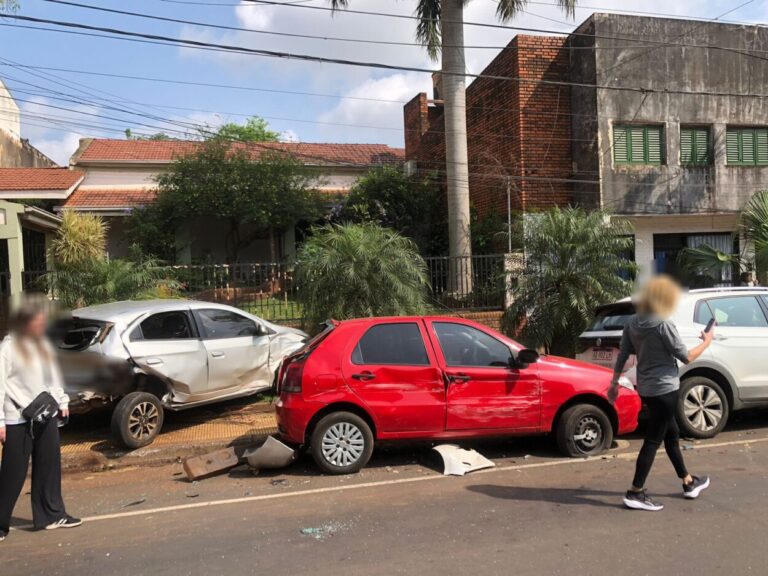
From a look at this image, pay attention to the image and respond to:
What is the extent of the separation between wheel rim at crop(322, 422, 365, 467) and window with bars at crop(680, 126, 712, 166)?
13.4 meters

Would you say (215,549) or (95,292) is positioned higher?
(95,292)

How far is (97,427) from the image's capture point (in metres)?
8.02

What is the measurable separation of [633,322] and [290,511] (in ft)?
10.4

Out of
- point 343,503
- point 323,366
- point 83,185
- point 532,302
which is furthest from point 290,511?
point 83,185

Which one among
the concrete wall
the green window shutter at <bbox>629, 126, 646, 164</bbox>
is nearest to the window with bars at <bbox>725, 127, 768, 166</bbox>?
the concrete wall

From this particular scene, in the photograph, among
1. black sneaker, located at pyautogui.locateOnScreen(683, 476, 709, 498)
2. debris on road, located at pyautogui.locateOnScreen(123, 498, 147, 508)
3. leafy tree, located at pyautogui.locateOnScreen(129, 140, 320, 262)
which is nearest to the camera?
black sneaker, located at pyautogui.locateOnScreen(683, 476, 709, 498)

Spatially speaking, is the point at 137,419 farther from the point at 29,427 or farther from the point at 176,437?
the point at 29,427

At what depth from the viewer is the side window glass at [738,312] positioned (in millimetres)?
7070

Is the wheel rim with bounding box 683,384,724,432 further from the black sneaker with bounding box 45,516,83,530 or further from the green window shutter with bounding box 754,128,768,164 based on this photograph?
the green window shutter with bounding box 754,128,768,164

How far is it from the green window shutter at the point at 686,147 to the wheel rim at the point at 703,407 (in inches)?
421

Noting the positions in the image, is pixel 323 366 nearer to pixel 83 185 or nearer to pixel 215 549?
pixel 215 549

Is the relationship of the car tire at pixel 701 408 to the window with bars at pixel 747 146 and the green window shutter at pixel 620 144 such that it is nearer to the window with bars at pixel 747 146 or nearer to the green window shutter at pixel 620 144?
the green window shutter at pixel 620 144

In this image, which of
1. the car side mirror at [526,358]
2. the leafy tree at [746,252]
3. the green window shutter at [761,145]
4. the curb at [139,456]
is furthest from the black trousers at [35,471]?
the green window shutter at [761,145]

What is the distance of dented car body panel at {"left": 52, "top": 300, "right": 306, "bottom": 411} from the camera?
22.3 feet
